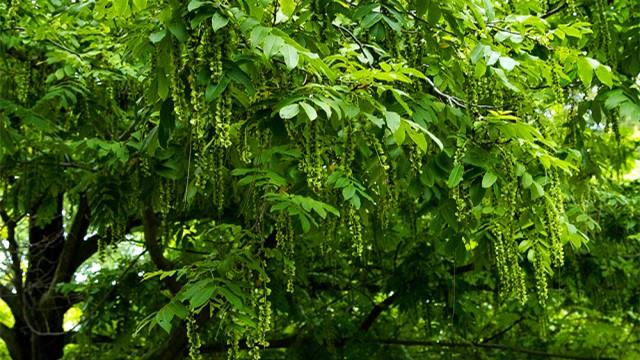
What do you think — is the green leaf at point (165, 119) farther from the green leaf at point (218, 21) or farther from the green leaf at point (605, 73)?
the green leaf at point (605, 73)

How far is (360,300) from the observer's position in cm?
565

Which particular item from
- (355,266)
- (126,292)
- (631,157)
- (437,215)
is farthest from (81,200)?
(631,157)

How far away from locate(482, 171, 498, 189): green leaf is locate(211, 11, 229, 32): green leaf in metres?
0.99

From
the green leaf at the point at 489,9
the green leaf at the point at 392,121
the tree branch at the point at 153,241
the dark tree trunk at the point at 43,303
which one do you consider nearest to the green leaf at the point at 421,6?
the green leaf at the point at 489,9

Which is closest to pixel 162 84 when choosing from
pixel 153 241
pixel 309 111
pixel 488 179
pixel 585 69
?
pixel 309 111

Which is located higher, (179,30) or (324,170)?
(179,30)

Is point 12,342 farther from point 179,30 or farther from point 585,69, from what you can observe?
point 585,69

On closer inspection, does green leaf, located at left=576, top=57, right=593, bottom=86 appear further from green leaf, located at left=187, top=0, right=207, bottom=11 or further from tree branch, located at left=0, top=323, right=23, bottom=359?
tree branch, located at left=0, top=323, right=23, bottom=359

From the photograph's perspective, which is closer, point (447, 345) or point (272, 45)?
point (272, 45)

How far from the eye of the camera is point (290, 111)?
6.53 ft

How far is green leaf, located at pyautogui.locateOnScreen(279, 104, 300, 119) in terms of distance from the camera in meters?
1.97

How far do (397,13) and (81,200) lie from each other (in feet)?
10.7

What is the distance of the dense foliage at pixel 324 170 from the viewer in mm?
2252

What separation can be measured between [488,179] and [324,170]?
1.76 ft
